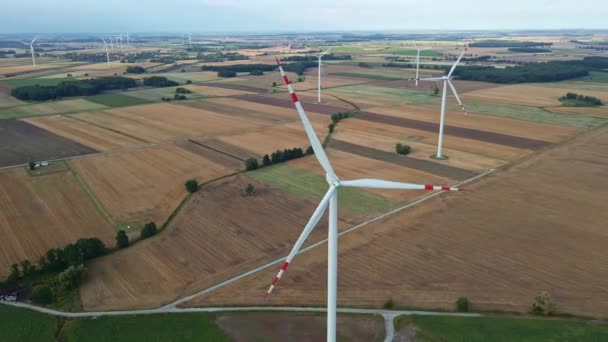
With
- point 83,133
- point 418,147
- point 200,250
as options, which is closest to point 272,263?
point 200,250

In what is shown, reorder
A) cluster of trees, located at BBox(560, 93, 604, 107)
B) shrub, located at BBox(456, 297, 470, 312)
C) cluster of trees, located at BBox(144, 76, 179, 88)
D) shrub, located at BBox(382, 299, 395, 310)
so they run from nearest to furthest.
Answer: shrub, located at BBox(456, 297, 470, 312) < shrub, located at BBox(382, 299, 395, 310) < cluster of trees, located at BBox(560, 93, 604, 107) < cluster of trees, located at BBox(144, 76, 179, 88)

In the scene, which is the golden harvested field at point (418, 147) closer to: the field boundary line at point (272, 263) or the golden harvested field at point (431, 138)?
the golden harvested field at point (431, 138)

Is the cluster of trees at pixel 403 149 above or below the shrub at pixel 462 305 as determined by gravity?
above

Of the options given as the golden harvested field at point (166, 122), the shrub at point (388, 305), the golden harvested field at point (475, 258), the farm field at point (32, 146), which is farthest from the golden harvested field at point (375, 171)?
the farm field at point (32, 146)

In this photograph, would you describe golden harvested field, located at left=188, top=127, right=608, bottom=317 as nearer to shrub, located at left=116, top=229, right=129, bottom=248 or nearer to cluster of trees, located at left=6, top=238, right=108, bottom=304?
cluster of trees, located at left=6, top=238, right=108, bottom=304

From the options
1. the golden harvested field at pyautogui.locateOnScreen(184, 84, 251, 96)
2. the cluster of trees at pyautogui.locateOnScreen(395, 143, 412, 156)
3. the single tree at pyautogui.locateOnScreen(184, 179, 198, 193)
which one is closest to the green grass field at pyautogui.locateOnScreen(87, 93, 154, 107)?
the golden harvested field at pyautogui.locateOnScreen(184, 84, 251, 96)

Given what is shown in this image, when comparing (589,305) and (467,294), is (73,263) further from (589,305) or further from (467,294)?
(589,305)
